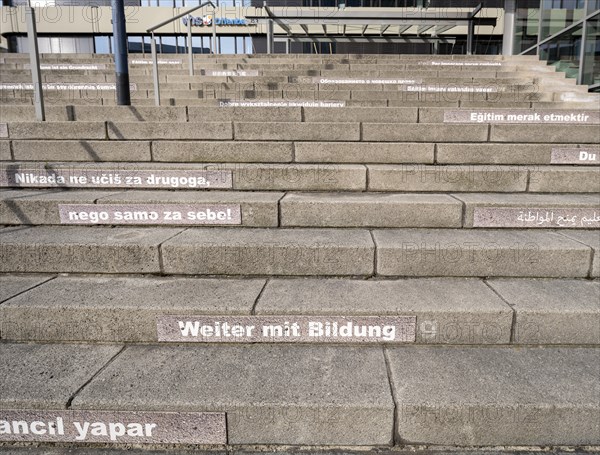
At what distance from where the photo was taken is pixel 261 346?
7.47 ft

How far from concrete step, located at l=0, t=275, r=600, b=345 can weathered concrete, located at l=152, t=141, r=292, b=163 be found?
71.6 inches

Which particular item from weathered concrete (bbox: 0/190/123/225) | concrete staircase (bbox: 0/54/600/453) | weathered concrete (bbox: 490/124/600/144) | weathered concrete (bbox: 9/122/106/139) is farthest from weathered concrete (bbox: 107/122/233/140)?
weathered concrete (bbox: 490/124/600/144)

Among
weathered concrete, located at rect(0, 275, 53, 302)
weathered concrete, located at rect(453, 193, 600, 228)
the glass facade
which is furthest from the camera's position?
the glass facade

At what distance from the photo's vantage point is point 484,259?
265cm

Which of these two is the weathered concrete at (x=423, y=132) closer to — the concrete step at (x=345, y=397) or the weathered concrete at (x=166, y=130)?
the weathered concrete at (x=166, y=130)

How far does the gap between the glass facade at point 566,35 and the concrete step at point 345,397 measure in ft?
23.3

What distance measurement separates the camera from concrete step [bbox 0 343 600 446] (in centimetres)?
Answer: 181

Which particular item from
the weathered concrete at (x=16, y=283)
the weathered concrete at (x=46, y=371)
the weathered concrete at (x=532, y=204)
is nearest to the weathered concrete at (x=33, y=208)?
the weathered concrete at (x=16, y=283)

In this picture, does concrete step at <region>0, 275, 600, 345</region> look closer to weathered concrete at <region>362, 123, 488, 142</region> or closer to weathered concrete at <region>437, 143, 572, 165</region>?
weathered concrete at <region>437, 143, 572, 165</region>

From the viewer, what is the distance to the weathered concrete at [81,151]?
3.95 meters

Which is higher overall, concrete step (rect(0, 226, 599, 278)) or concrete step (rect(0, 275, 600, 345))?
concrete step (rect(0, 226, 599, 278))

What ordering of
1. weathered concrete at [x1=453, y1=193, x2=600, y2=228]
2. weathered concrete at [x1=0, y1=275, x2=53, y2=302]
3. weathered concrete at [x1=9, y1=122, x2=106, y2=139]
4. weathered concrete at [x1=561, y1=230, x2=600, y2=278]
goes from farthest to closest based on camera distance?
weathered concrete at [x1=9, y1=122, x2=106, y2=139]
weathered concrete at [x1=453, y1=193, x2=600, y2=228]
weathered concrete at [x1=561, y1=230, x2=600, y2=278]
weathered concrete at [x1=0, y1=275, x2=53, y2=302]

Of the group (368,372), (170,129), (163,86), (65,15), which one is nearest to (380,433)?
(368,372)

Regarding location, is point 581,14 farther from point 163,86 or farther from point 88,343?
point 88,343
